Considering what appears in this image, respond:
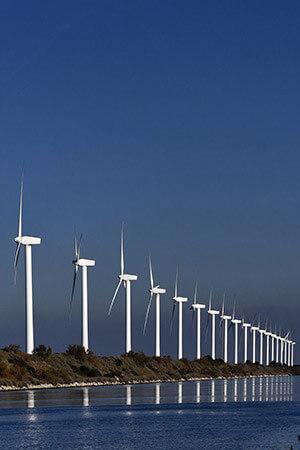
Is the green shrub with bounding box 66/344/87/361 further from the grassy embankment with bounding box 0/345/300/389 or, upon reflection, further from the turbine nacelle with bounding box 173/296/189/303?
the turbine nacelle with bounding box 173/296/189/303

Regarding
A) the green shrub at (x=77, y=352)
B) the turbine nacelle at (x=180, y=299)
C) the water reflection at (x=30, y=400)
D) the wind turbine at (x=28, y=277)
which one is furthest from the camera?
the turbine nacelle at (x=180, y=299)

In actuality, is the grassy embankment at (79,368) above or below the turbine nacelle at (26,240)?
below

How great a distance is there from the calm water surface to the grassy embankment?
18.5 m

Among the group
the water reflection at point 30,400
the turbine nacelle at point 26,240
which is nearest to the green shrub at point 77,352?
the turbine nacelle at point 26,240

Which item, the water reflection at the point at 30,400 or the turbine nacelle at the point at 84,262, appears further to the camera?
the turbine nacelle at the point at 84,262

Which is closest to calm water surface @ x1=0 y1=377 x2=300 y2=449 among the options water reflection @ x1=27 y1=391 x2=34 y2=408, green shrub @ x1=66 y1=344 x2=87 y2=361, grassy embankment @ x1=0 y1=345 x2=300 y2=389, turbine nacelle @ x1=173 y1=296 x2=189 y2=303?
water reflection @ x1=27 y1=391 x2=34 y2=408

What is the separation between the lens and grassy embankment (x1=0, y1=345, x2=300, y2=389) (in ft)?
343

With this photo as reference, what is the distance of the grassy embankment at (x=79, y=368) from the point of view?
105 meters

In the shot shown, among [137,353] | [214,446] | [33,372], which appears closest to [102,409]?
[214,446]

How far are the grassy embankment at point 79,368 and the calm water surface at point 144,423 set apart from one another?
18.5 meters

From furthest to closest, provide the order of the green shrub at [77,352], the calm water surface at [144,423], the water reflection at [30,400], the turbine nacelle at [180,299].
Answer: the turbine nacelle at [180,299] < the green shrub at [77,352] < the water reflection at [30,400] < the calm water surface at [144,423]

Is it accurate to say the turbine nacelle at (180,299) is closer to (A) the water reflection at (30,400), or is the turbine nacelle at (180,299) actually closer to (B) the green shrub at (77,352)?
(B) the green shrub at (77,352)

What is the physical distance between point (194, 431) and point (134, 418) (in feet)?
29.3

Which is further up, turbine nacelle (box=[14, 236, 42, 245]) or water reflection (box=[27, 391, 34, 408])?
turbine nacelle (box=[14, 236, 42, 245])
